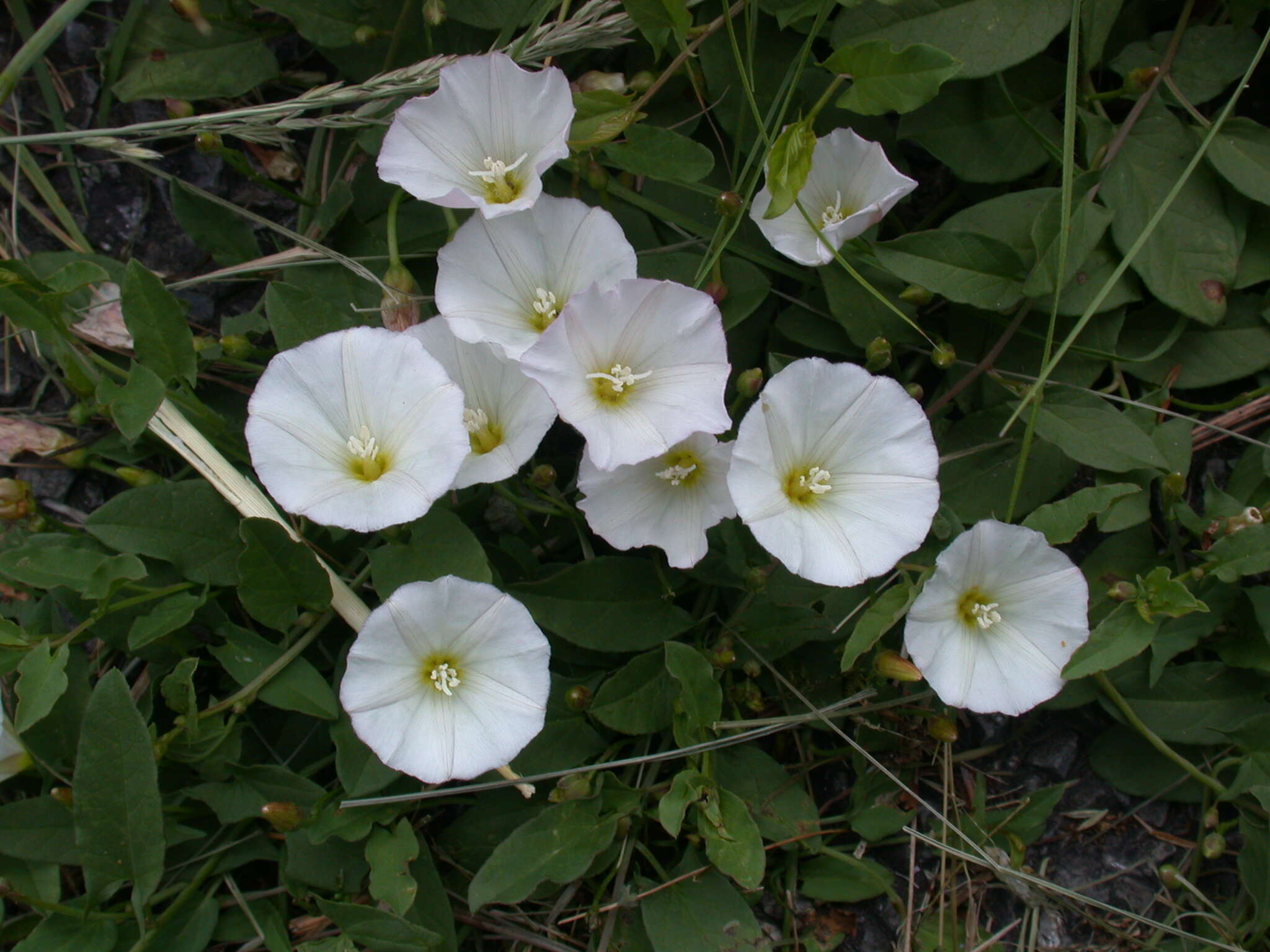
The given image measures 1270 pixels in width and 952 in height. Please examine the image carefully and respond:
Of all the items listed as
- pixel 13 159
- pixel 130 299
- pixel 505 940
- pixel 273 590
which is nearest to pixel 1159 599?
pixel 505 940

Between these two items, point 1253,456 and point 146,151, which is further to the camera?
point 1253,456

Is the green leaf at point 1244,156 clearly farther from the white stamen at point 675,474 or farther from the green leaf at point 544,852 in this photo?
the green leaf at point 544,852

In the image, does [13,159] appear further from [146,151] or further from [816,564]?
[816,564]

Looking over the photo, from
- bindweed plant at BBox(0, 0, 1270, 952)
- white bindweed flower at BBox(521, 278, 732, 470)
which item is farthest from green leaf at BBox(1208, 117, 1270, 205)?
white bindweed flower at BBox(521, 278, 732, 470)

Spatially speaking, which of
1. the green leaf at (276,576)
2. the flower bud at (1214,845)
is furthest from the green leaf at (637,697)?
the flower bud at (1214,845)

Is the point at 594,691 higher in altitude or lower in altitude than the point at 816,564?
lower

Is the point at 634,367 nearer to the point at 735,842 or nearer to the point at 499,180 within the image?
the point at 499,180
